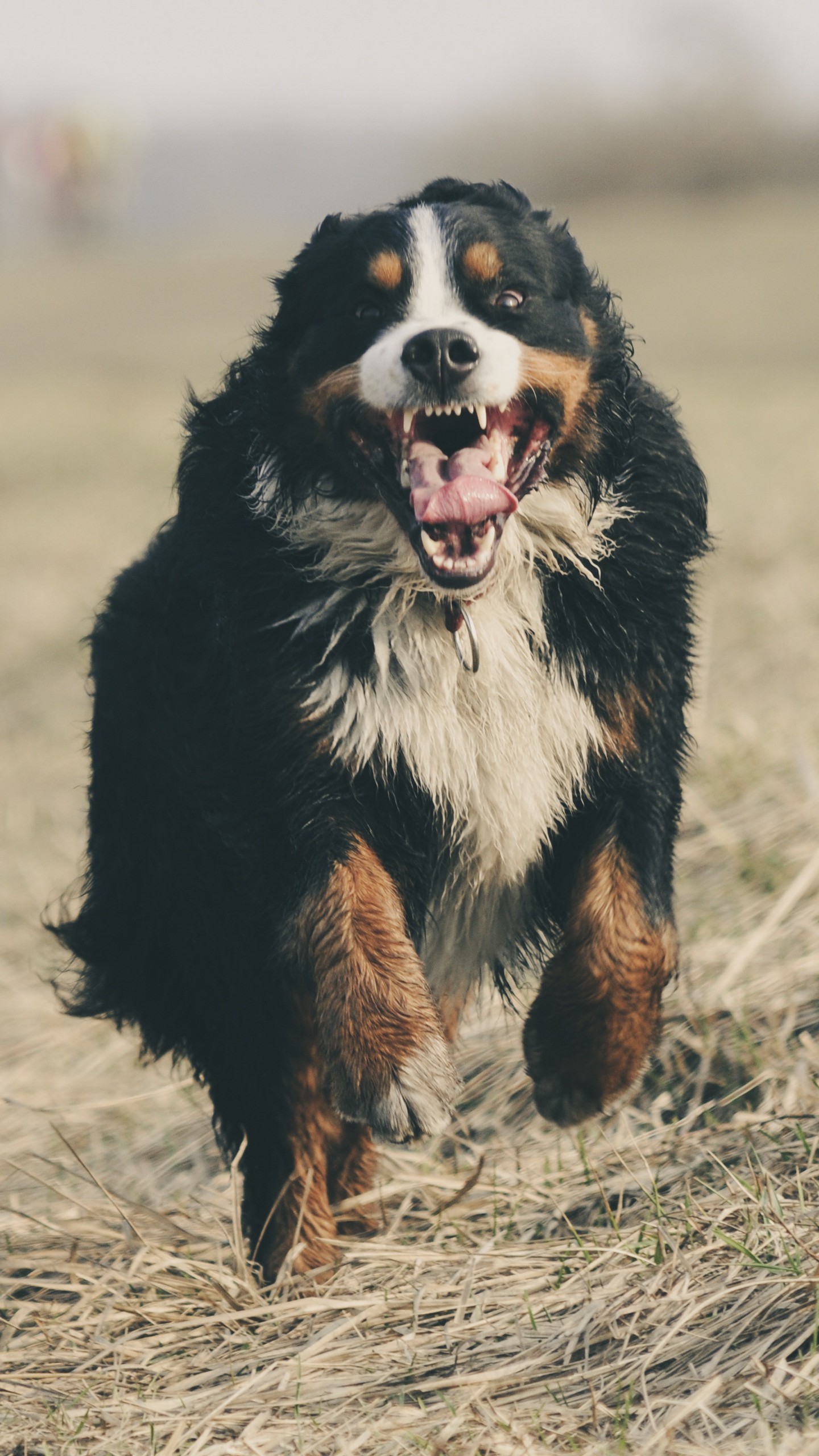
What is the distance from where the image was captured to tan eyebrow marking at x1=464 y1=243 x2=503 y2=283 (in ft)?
9.68

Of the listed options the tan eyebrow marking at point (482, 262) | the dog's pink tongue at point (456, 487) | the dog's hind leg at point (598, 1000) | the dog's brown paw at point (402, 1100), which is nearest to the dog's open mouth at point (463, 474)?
the dog's pink tongue at point (456, 487)

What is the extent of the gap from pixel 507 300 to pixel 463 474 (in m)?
0.40

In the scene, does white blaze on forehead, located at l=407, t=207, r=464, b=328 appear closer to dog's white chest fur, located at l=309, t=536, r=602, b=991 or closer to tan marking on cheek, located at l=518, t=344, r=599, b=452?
tan marking on cheek, located at l=518, t=344, r=599, b=452

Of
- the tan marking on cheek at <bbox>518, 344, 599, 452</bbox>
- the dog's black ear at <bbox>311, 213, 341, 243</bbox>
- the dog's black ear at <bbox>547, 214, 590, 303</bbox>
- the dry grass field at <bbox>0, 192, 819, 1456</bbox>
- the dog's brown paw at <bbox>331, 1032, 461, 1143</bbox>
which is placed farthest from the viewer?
the dog's black ear at <bbox>311, 213, 341, 243</bbox>

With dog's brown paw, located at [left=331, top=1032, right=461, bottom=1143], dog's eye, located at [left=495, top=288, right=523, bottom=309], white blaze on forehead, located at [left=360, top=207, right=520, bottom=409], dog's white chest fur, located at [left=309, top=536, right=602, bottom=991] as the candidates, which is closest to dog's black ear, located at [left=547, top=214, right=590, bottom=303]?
dog's eye, located at [left=495, top=288, right=523, bottom=309]

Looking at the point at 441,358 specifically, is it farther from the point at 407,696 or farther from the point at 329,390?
the point at 407,696

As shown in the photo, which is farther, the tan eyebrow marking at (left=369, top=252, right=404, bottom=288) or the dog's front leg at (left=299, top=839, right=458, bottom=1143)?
the tan eyebrow marking at (left=369, top=252, right=404, bottom=288)

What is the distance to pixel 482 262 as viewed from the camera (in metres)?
2.96

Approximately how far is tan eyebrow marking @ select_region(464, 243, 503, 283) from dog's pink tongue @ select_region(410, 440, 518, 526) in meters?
0.33

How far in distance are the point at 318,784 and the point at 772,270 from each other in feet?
87.4

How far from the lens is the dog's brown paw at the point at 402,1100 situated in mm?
2719

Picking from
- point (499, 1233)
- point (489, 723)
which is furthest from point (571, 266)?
point (499, 1233)

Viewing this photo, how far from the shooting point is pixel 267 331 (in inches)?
130

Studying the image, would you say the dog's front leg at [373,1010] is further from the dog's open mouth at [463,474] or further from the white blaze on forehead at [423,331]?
the white blaze on forehead at [423,331]
